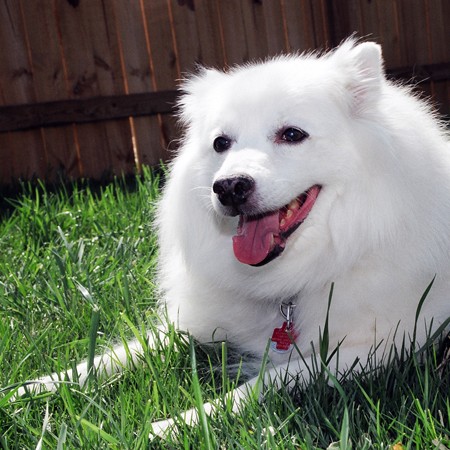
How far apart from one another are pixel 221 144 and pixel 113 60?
401cm

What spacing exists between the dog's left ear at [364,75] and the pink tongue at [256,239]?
1.64 feet

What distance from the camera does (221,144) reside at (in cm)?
300

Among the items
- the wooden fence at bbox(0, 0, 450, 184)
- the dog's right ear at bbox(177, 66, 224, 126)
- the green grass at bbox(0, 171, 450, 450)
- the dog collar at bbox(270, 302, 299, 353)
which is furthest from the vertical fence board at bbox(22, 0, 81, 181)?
the dog collar at bbox(270, 302, 299, 353)

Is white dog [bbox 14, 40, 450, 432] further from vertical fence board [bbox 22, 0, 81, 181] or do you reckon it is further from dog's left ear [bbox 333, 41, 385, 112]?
vertical fence board [bbox 22, 0, 81, 181]

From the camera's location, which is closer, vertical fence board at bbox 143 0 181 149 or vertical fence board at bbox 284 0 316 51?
vertical fence board at bbox 143 0 181 149

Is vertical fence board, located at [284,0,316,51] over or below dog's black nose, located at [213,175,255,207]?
over

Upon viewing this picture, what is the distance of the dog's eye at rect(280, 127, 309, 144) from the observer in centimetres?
280

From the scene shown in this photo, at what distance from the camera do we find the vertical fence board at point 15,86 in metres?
6.51

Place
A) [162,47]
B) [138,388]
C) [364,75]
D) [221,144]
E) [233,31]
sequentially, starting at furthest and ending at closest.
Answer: [233,31]
[162,47]
[221,144]
[364,75]
[138,388]

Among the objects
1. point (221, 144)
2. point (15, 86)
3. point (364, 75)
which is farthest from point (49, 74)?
point (364, 75)

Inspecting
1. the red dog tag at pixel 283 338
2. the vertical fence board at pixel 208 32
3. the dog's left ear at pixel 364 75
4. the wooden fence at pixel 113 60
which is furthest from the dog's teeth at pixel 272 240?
the vertical fence board at pixel 208 32

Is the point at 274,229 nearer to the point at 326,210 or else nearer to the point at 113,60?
the point at 326,210

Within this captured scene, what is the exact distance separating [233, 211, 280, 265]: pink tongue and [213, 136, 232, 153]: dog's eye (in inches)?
11.9

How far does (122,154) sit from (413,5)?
122 inches
